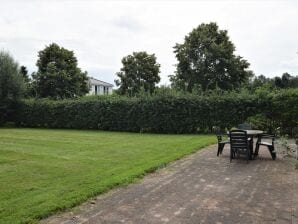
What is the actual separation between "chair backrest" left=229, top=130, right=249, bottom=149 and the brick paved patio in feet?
3.63

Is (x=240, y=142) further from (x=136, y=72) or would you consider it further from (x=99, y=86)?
(x=99, y=86)

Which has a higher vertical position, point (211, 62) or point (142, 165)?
point (211, 62)

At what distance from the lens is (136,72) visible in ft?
153

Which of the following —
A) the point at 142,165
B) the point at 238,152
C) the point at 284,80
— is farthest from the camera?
the point at 284,80

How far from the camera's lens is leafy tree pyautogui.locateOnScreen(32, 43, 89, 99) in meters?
39.4

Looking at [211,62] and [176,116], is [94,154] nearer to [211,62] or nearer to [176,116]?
[176,116]

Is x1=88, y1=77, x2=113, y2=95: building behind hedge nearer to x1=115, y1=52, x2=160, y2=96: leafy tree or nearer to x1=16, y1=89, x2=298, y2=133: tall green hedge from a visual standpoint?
x1=115, y1=52, x2=160, y2=96: leafy tree

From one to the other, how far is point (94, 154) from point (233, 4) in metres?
8.85

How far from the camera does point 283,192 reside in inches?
270

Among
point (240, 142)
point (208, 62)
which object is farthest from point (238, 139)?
point (208, 62)

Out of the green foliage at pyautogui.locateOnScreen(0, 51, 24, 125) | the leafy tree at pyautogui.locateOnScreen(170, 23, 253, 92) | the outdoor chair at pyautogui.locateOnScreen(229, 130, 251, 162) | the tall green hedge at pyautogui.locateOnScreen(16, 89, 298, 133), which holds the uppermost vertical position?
the leafy tree at pyautogui.locateOnScreen(170, 23, 253, 92)

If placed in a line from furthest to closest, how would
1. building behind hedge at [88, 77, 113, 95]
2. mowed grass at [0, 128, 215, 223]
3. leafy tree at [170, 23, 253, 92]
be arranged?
building behind hedge at [88, 77, 113, 95]
leafy tree at [170, 23, 253, 92]
mowed grass at [0, 128, 215, 223]

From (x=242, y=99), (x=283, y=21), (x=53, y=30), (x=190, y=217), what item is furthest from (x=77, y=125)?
(x=190, y=217)

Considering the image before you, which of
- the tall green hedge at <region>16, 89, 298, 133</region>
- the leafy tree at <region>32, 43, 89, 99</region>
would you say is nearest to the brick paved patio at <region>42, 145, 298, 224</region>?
the tall green hedge at <region>16, 89, 298, 133</region>
